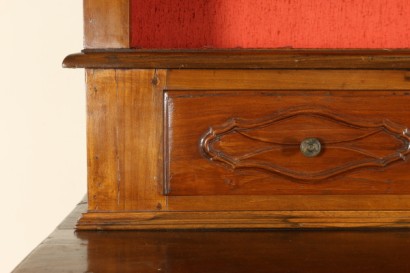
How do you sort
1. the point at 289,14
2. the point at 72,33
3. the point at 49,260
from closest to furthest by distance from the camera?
the point at 49,260 → the point at 289,14 → the point at 72,33

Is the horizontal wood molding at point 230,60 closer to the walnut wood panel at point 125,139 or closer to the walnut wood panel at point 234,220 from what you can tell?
the walnut wood panel at point 125,139

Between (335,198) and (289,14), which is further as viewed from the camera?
(289,14)

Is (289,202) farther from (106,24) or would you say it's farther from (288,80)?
(106,24)

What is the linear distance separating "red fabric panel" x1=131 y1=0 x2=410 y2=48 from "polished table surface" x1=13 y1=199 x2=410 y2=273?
468 mm

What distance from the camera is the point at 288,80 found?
39.4 inches

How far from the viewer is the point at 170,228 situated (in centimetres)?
101

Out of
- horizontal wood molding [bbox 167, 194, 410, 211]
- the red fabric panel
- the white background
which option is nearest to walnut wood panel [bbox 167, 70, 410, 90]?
horizontal wood molding [bbox 167, 194, 410, 211]

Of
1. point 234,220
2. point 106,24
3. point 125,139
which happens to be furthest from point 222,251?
point 106,24

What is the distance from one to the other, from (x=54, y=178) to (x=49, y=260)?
0.74m

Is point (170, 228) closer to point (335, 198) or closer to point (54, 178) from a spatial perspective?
point (335, 198)

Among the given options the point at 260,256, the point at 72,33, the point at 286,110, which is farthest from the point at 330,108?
the point at 72,33

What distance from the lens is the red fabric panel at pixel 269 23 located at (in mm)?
1332

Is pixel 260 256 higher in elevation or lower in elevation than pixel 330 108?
lower

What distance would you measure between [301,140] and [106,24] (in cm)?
34
